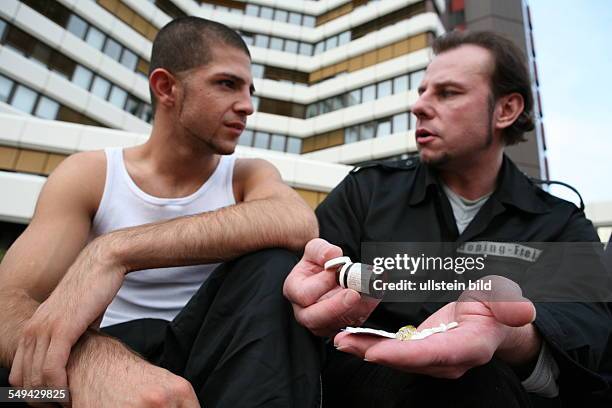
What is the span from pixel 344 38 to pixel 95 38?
1459cm

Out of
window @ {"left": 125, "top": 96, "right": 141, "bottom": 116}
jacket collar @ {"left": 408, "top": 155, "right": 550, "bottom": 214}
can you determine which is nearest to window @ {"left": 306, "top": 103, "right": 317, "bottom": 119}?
window @ {"left": 125, "top": 96, "right": 141, "bottom": 116}

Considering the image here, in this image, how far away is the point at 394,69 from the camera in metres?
22.1

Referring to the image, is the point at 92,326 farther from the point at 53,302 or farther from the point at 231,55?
the point at 231,55

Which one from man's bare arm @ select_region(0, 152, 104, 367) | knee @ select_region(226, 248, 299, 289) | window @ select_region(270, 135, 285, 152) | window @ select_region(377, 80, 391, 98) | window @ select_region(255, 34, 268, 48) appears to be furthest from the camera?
window @ select_region(255, 34, 268, 48)

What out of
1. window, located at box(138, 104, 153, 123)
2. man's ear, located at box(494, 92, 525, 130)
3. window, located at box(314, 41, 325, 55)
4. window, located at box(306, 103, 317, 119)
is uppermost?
window, located at box(314, 41, 325, 55)

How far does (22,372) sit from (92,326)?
0.67ft

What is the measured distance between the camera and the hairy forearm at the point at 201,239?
133 centimetres

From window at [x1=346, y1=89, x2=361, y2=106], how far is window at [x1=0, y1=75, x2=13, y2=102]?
17.3 meters

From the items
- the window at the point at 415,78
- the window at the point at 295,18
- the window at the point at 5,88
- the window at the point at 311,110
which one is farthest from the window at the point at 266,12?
the window at the point at 5,88

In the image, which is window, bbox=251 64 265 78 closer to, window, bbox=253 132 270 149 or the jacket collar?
window, bbox=253 132 270 149

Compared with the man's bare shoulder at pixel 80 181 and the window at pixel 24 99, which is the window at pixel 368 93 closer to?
the window at pixel 24 99

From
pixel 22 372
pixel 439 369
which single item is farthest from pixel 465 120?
pixel 22 372

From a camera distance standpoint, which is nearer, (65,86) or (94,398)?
(94,398)

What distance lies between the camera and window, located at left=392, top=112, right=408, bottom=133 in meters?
21.1
